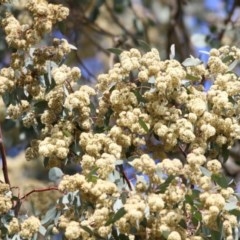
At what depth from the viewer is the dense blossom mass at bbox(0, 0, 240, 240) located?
1.64 m

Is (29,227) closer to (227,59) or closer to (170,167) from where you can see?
(170,167)

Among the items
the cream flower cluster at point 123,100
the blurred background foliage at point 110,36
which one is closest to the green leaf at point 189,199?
the cream flower cluster at point 123,100

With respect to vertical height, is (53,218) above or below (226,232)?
above

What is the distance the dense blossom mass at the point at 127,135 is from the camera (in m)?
1.64

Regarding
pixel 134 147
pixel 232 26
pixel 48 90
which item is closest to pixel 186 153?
pixel 134 147

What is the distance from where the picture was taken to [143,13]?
4.66 metres

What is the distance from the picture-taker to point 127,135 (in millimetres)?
1814

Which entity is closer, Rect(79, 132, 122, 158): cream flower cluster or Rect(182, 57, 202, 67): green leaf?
Rect(79, 132, 122, 158): cream flower cluster

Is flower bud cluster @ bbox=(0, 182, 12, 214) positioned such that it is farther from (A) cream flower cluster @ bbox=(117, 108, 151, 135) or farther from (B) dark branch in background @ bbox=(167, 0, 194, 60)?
(B) dark branch in background @ bbox=(167, 0, 194, 60)

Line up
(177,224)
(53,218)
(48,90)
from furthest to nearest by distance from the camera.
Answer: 1. (48,90)
2. (53,218)
3. (177,224)

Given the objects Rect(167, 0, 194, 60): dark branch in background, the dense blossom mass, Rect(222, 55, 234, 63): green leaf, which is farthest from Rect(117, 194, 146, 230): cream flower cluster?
Rect(167, 0, 194, 60): dark branch in background

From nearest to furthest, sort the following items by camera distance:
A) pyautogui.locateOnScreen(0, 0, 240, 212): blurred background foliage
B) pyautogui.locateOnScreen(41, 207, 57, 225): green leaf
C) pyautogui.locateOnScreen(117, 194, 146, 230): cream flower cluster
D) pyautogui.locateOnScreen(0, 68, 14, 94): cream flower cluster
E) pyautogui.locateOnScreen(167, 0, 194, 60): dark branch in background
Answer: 1. pyautogui.locateOnScreen(117, 194, 146, 230): cream flower cluster
2. pyautogui.locateOnScreen(41, 207, 57, 225): green leaf
3. pyautogui.locateOnScreen(0, 68, 14, 94): cream flower cluster
4. pyautogui.locateOnScreen(0, 0, 240, 212): blurred background foliage
5. pyautogui.locateOnScreen(167, 0, 194, 60): dark branch in background

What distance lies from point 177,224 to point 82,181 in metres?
0.22

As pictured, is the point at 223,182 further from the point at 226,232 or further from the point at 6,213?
the point at 6,213
